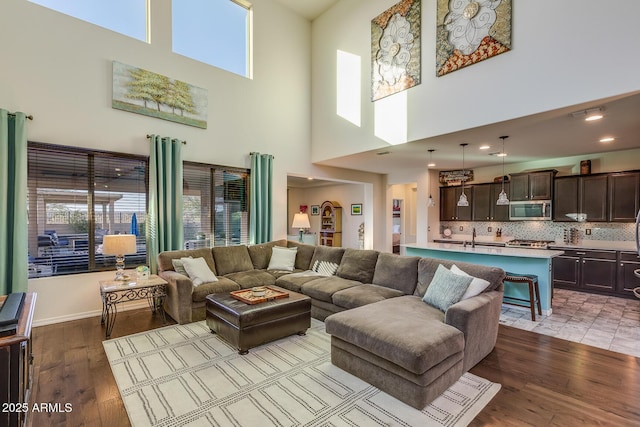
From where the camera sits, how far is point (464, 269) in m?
3.24

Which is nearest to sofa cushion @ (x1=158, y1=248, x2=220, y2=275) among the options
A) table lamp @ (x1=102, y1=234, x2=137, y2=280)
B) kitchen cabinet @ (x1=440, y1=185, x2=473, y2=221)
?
table lamp @ (x1=102, y1=234, x2=137, y2=280)

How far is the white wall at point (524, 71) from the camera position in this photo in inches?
115

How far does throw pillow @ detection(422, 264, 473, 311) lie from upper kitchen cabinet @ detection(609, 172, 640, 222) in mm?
4649

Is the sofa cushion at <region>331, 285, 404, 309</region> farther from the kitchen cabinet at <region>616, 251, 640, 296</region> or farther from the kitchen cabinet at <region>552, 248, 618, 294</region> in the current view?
the kitchen cabinet at <region>616, 251, 640, 296</region>

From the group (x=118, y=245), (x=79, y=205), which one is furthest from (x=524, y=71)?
(x=79, y=205)

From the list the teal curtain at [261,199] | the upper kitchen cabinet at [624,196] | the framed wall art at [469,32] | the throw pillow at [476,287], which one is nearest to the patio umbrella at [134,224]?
the teal curtain at [261,199]

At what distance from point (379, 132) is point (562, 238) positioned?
4545mm

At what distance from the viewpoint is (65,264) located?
403 centimetres

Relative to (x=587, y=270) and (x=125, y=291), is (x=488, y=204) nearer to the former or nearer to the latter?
(x=587, y=270)

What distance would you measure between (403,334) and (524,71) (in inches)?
132

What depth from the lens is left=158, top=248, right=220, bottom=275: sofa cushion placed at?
4359 mm

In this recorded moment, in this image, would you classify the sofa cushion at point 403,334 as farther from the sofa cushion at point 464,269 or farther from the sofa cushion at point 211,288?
the sofa cushion at point 211,288

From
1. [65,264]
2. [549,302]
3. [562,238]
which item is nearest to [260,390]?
[65,264]

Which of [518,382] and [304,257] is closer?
[518,382]
